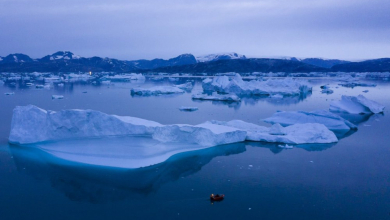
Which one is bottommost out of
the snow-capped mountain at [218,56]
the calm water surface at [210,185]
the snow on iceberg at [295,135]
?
the calm water surface at [210,185]

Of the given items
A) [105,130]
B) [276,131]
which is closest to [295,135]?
[276,131]

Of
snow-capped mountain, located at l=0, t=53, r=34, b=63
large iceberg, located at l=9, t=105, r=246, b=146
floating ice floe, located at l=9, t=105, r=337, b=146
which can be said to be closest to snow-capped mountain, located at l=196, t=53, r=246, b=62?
snow-capped mountain, located at l=0, t=53, r=34, b=63

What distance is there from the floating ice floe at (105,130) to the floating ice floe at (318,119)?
1.70 metres

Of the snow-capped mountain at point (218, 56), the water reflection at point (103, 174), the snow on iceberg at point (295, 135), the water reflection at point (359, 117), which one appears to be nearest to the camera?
the water reflection at point (103, 174)

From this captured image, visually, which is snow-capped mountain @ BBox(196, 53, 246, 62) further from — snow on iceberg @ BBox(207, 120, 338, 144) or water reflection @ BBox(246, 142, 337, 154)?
water reflection @ BBox(246, 142, 337, 154)

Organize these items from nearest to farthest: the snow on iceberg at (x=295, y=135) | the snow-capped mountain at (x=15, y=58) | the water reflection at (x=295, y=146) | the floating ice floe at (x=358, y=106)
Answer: the water reflection at (x=295, y=146)
the snow on iceberg at (x=295, y=135)
the floating ice floe at (x=358, y=106)
the snow-capped mountain at (x=15, y=58)

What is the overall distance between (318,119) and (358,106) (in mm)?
4592

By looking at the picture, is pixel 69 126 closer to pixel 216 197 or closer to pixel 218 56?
pixel 216 197

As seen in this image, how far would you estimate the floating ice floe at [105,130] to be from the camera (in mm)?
6727

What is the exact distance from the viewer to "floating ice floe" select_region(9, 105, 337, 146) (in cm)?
673

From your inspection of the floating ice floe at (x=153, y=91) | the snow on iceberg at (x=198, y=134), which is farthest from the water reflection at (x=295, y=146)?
the floating ice floe at (x=153, y=91)

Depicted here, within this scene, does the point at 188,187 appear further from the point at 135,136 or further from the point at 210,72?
the point at 210,72

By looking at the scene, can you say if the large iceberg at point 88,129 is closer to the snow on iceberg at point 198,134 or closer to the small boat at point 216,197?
the snow on iceberg at point 198,134

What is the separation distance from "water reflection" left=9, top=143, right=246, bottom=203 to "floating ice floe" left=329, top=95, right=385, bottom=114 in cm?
792
